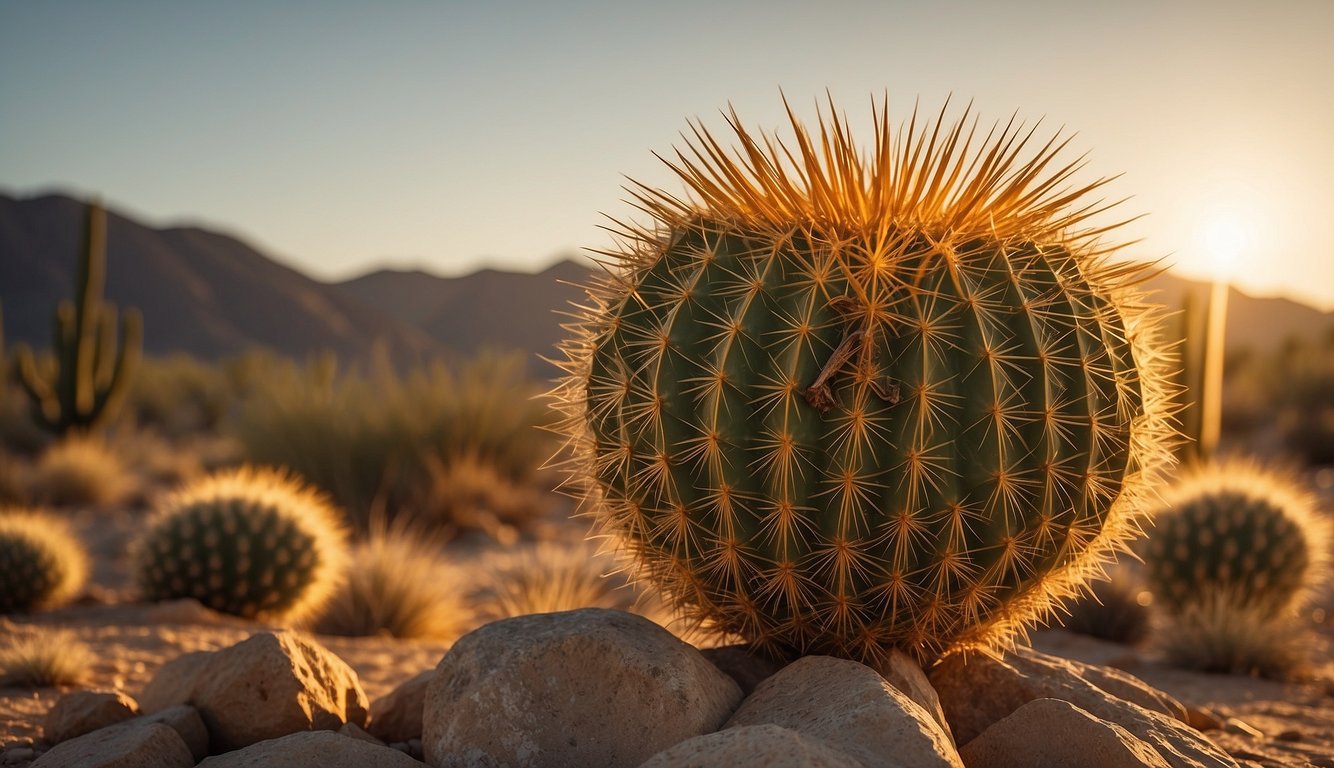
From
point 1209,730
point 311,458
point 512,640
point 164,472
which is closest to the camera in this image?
point 512,640

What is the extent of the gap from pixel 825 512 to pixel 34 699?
3716mm

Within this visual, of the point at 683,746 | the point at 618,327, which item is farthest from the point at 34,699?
the point at 683,746

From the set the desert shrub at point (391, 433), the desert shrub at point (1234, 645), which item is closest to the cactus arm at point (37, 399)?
the desert shrub at point (391, 433)

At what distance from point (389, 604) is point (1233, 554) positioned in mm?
5843

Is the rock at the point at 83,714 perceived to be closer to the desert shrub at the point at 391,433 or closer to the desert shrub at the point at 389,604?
the desert shrub at the point at 389,604

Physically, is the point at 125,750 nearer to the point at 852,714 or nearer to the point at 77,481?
the point at 852,714

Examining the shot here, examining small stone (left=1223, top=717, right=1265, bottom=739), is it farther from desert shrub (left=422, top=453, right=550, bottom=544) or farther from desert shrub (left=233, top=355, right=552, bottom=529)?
desert shrub (left=233, top=355, right=552, bottom=529)

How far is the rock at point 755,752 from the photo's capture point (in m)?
2.36

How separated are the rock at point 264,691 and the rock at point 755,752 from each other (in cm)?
168

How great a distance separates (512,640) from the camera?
339 cm

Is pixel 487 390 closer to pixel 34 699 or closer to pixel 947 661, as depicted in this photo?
pixel 34 699

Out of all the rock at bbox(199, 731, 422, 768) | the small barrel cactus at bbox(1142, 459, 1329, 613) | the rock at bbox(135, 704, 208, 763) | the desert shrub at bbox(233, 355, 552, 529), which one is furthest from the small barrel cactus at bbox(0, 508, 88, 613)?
the small barrel cactus at bbox(1142, 459, 1329, 613)

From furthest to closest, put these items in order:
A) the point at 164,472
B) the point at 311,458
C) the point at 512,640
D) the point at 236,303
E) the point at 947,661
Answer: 1. the point at 236,303
2. the point at 164,472
3. the point at 311,458
4. the point at 947,661
5. the point at 512,640

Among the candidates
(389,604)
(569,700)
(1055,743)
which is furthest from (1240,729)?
(389,604)
